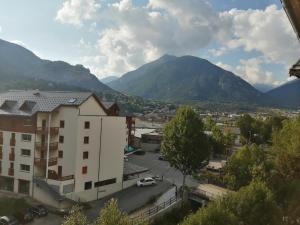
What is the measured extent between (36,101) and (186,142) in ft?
81.5

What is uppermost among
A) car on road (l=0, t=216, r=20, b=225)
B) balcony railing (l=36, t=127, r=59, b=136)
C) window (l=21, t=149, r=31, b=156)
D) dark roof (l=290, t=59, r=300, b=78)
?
dark roof (l=290, t=59, r=300, b=78)

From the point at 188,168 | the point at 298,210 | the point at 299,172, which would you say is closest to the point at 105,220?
the point at 298,210

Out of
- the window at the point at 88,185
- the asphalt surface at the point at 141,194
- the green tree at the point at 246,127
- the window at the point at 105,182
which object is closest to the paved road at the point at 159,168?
the asphalt surface at the point at 141,194

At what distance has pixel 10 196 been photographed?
5234 cm

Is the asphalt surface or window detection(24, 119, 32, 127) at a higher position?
window detection(24, 119, 32, 127)

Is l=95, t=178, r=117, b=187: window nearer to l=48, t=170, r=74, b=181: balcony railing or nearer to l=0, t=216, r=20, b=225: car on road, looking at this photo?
l=48, t=170, r=74, b=181: balcony railing

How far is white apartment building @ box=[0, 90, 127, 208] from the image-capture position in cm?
5309

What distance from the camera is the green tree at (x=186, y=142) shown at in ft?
178

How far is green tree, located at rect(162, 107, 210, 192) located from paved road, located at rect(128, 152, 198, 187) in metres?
8.60

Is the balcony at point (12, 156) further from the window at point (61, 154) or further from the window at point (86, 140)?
the window at point (86, 140)

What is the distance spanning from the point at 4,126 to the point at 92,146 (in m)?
14.5

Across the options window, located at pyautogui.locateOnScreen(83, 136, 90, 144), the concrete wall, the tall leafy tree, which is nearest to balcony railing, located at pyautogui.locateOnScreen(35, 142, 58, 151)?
the concrete wall

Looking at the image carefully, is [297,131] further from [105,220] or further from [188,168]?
[105,220]

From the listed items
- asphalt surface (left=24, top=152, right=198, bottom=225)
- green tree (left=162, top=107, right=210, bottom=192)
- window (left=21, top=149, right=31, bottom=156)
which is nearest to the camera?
asphalt surface (left=24, top=152, right=198, bottom=225)
